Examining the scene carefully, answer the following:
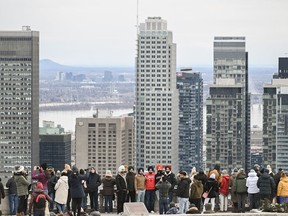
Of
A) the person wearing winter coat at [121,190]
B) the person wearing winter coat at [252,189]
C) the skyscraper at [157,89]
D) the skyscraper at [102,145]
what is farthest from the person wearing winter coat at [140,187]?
the skyscraper at [157,89]

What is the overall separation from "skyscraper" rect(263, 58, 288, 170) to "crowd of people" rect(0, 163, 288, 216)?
11930 cm

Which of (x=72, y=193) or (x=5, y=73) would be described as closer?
(x=72, y=193)

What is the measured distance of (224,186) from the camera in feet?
69.5

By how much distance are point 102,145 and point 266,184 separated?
A: 417 feet

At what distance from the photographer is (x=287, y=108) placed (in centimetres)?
14912

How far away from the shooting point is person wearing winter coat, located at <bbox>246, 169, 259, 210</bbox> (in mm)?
20906

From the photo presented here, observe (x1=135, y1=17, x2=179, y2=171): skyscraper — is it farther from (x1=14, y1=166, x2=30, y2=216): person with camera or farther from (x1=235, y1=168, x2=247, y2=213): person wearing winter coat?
(x1=14, y1=166, x2=30, y2=216): person with camera

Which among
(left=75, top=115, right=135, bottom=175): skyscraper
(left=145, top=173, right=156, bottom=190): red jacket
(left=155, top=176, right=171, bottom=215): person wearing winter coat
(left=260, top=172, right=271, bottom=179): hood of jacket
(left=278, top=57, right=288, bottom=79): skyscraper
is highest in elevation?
(left=278, top=57, right=288, bottom=79): skyscraper

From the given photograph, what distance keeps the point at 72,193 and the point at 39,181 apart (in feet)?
2.43

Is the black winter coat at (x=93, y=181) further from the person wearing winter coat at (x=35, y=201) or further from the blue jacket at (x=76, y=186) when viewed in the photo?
the person wearing winter coat at (x=35, y=201)

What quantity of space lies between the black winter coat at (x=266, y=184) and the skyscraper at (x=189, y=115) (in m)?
150

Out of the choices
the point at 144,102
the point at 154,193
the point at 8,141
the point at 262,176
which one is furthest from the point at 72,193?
the point at 144,102

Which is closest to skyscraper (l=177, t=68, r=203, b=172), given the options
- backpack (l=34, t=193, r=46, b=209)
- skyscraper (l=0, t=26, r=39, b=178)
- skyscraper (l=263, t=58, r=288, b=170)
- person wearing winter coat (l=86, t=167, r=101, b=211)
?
skyscraper (l=263, t=58, r=288, b=170)

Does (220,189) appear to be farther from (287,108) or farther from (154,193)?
(287,108)
